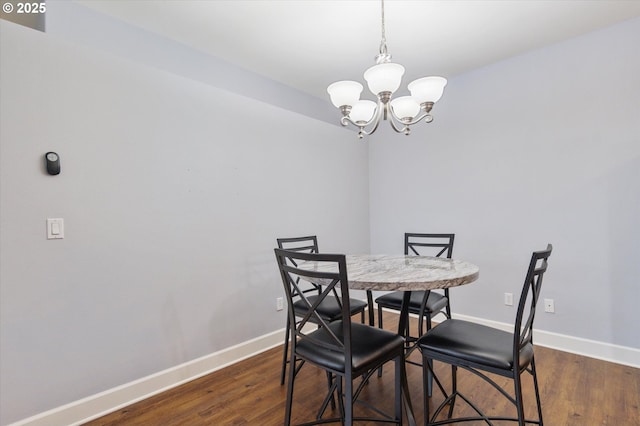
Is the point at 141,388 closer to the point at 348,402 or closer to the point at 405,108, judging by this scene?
the point at 348,402

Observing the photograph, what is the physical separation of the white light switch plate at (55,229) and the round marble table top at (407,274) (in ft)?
4.86

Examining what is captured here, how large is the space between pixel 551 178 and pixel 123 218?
11.0 ft

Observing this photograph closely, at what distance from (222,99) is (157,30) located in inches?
25.4

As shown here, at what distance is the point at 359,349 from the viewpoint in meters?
1.46

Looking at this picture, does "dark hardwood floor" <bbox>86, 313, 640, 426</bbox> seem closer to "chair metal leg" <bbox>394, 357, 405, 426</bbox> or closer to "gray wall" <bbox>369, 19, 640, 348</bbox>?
"chair metal leg" <bbox>394, 357, 405, 426</bbox>

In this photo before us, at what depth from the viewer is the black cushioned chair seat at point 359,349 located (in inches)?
55.3

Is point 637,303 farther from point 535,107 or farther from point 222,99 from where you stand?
point 222,99

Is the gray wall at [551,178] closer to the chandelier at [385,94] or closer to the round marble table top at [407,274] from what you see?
the round marble table top at [407,274]

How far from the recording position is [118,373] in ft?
6.57

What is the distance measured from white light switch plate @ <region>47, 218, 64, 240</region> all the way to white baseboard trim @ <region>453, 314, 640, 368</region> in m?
3.56

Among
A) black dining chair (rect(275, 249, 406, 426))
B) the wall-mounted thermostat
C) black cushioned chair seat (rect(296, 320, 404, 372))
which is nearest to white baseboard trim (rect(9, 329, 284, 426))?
black dining chair (rect(275, 249, 406, 426))

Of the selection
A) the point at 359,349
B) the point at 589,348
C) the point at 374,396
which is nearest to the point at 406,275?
the point at 359,349

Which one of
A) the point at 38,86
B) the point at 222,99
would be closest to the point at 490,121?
the point at 222,99

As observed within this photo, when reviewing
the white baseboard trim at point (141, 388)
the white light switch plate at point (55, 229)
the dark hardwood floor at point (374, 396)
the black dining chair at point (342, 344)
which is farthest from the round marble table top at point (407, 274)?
the white light switch plate at point (55, 229)
